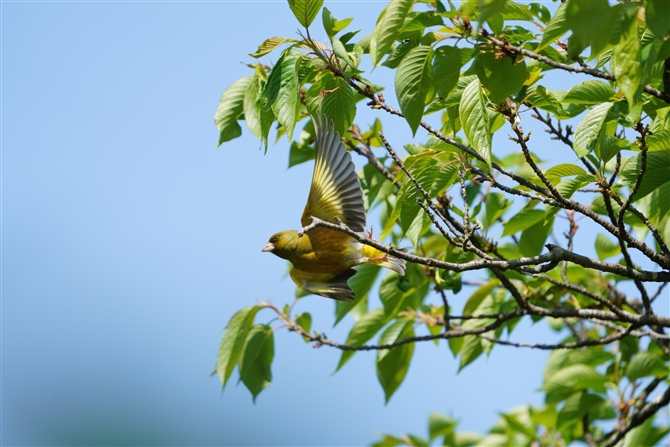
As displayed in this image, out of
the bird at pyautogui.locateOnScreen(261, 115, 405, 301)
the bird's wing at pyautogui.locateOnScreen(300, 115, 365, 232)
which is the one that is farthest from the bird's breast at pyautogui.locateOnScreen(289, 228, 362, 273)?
the bird's wing at pyautogui.locateOnScreen(300, 115, 365, 232)

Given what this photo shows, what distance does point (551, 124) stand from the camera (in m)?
3.56

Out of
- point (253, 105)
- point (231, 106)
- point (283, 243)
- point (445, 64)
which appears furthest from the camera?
point (283, 243)

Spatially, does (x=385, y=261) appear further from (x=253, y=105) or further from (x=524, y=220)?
(x=253, y=105)

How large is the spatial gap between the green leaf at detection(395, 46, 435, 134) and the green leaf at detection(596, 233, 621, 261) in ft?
8.15

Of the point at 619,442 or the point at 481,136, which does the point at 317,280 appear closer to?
the point at 481,136

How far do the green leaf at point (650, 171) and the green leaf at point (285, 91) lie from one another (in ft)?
4.58

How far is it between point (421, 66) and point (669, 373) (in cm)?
283

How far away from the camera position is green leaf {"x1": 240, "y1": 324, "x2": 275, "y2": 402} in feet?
14.8

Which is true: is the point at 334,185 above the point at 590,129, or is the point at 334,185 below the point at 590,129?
above

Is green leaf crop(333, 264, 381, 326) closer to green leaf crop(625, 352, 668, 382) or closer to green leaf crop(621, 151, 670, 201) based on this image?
green leaf crop(625, 352, 668, 382)

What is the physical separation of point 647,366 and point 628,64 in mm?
2982

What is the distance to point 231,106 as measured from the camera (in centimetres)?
380

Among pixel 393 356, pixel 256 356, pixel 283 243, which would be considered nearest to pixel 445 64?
pixel 283 243

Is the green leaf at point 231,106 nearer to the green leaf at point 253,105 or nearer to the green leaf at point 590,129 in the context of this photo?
the green leaf at point 253,105
